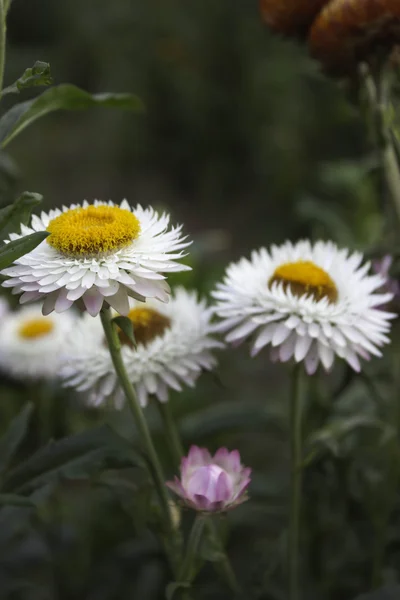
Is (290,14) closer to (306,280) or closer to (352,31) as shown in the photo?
(352,31)

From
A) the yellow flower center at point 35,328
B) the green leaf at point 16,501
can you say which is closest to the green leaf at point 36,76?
the green leaf at point 16,501

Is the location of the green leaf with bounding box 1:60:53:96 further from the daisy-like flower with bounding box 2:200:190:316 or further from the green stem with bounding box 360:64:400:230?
the green stem with bounding box 360:64:400:230

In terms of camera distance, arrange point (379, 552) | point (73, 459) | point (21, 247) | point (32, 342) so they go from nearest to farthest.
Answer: point (21, 247), point (73, 459), point (379, 552), point (32, 342)

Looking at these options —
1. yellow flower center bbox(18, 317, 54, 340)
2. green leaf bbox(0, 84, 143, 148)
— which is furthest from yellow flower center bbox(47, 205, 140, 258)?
yellow flower center bbox(18, 317, 54, 340)

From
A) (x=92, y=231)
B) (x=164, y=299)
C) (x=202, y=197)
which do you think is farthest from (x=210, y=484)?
(x=202, y=197)

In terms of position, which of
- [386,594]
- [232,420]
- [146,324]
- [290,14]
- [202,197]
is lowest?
[386,594]

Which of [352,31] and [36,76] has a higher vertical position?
[352,31]

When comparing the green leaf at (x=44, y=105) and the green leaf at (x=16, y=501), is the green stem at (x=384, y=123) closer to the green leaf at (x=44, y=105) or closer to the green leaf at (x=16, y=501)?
the green leaf at (x=44, y=105)
